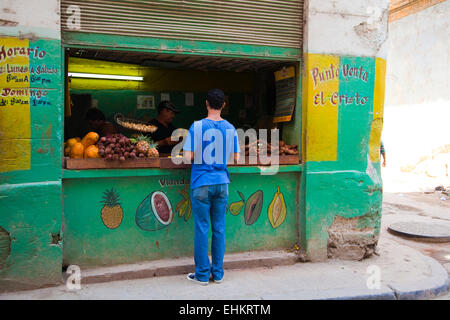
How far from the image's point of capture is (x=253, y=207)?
16.0 ft

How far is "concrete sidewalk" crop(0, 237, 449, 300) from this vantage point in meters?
3.88

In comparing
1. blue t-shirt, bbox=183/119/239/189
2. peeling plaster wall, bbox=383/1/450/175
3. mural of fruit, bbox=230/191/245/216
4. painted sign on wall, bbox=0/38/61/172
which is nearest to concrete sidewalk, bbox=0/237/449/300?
mural of fruit, bbox=230/191/245/216

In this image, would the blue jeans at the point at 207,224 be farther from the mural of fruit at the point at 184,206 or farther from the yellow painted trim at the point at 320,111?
the yellow painted trim at the point at 320,111

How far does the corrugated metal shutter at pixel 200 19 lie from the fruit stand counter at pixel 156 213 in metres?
1.52

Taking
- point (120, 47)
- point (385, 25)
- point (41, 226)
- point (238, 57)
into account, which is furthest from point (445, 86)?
point (41, 226)

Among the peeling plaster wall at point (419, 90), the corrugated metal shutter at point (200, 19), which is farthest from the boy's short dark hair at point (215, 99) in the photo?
the peeling plaster wall at point (419, 90)

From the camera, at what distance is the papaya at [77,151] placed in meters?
4.23

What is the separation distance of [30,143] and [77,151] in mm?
516

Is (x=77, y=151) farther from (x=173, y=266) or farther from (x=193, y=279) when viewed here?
(x=193, y=279)

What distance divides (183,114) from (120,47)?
9.00ft

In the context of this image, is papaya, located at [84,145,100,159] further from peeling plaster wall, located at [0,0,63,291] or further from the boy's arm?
the boy's arm

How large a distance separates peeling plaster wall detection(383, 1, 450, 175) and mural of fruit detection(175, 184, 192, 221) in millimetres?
11437

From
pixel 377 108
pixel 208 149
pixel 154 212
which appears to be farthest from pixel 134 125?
pixel 377 108

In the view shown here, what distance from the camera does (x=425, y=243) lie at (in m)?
6.41
